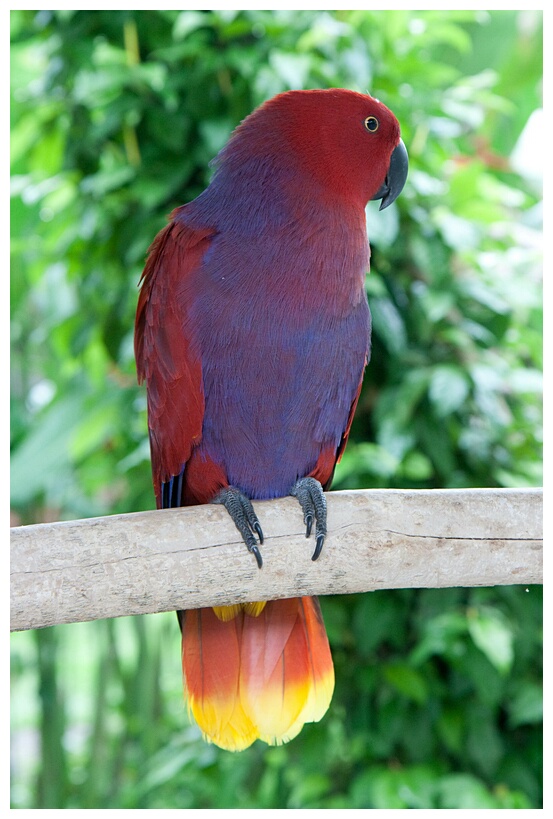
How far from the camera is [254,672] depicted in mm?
1055

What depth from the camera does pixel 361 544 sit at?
0.94 metres

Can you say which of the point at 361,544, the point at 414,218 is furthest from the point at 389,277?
the point at 361,544

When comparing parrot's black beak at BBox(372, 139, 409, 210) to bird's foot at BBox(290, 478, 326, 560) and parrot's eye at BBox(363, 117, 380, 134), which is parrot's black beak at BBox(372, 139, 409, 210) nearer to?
parrot's eye at BBox(363, 117, 380, 134)

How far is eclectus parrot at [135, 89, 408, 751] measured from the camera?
3.21 feet

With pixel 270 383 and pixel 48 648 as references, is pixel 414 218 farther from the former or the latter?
pixel 48 648

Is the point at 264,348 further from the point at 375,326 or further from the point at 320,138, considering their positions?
the point at 375,326

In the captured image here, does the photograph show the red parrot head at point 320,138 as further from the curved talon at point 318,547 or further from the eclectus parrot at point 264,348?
the curved talon at point 318,547

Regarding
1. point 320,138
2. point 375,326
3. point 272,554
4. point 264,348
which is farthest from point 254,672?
point 320,138

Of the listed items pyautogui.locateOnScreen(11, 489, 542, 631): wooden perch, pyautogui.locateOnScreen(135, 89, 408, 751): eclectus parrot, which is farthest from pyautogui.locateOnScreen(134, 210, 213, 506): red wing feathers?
pyautogui.locateOnScreen(11, 489, 542, 631): wooden perch

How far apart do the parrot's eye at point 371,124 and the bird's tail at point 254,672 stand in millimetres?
650

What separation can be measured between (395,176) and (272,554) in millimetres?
554

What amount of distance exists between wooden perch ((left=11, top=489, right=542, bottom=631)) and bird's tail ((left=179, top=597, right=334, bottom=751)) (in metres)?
0.16

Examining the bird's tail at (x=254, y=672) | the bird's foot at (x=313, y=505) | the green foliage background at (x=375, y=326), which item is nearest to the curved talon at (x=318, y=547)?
the bird's foot at (x=313, y=505)

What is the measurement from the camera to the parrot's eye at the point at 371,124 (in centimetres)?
104
